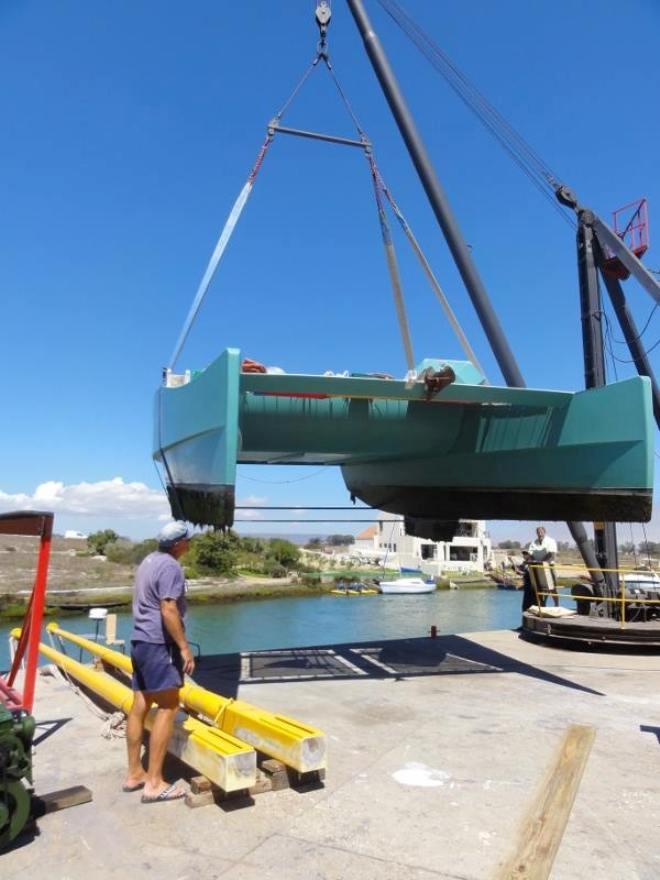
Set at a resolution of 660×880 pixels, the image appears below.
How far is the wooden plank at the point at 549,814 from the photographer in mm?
3127

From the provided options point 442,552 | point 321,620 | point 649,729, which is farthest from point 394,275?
point 442,552

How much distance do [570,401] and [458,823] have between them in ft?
19.9

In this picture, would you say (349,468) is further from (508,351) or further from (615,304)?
(615,304)

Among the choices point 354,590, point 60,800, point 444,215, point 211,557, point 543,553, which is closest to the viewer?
point 60,800

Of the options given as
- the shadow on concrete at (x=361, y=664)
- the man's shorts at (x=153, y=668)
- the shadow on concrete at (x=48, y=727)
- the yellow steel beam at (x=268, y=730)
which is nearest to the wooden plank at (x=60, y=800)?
the man's shorts at (x=153, y=668)

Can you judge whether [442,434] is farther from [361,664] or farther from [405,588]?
[405,588]

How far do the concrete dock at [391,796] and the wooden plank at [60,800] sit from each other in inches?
2.4

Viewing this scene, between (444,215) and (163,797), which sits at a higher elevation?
(444,215)

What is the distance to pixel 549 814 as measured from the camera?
3.75 metres

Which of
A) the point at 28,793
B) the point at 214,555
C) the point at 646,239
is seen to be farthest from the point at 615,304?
the point at 214,555

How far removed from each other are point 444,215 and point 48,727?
37.3 feet

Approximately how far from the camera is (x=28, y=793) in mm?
3246

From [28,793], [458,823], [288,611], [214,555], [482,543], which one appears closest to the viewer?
[28,793]

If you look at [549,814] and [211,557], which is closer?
[549,814]
